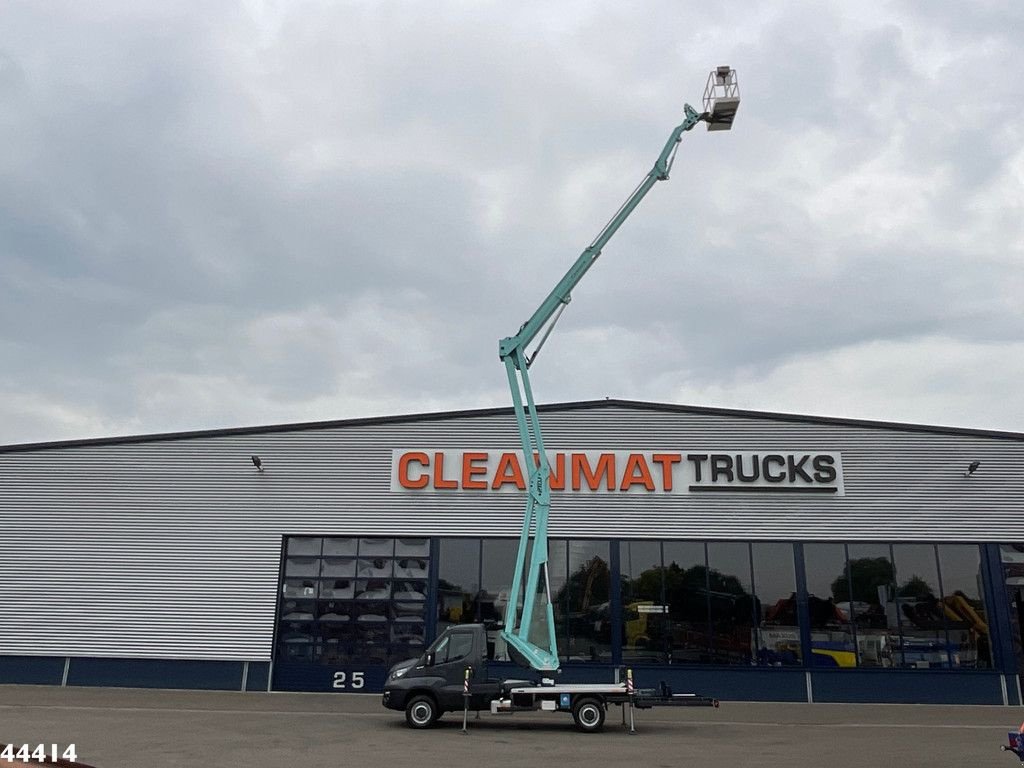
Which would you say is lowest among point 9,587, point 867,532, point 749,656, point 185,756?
point 185,756

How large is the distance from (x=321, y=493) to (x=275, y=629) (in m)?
3.89

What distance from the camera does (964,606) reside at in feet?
72.1

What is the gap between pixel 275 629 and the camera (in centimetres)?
2258

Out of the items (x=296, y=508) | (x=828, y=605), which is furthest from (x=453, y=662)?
(x=828, y=605)

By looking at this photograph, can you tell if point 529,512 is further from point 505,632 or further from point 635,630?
point 635,630

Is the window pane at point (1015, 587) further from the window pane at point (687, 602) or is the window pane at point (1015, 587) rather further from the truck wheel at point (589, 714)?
the truck wheel at point (589, 714)

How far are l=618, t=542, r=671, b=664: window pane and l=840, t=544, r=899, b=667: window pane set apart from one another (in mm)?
4917

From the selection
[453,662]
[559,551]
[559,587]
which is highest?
[559,551]

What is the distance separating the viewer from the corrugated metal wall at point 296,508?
22.6 meters

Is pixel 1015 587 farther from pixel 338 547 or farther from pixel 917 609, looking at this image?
pixel 338 547

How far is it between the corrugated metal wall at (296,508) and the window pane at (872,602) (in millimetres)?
511

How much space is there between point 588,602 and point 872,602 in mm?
7580

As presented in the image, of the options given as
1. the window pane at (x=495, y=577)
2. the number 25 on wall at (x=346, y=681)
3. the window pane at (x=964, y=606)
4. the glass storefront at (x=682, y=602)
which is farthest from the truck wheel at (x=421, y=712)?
the window pane at (x=964, y=606)

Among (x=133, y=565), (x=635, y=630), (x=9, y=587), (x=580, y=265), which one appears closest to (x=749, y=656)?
(x=635, y=630)
